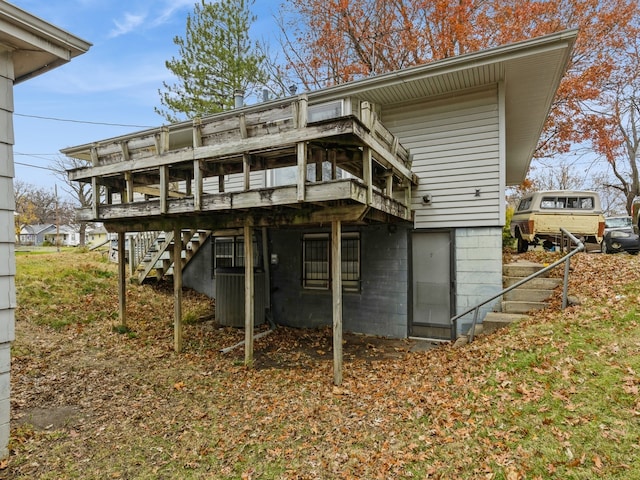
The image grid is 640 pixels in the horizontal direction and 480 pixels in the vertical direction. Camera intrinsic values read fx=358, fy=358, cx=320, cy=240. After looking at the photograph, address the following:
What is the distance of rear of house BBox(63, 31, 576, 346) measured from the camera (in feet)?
16.6

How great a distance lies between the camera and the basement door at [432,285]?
24.4ft

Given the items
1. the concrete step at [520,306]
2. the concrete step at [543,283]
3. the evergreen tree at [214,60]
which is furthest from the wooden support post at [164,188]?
the evergreen tree at [214,60]

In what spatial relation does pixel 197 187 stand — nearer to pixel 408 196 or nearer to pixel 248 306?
pixel 248 306

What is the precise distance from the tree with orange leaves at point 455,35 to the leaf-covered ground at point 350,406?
11.7 meters

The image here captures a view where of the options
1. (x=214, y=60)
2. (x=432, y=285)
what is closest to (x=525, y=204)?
(x=432, y=285)

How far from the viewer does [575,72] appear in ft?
50.1

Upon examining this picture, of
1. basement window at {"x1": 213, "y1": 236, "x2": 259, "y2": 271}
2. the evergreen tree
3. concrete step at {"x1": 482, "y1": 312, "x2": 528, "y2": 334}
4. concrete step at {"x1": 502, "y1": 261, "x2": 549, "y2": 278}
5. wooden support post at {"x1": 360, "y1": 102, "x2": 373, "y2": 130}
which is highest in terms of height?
the evergreen tree

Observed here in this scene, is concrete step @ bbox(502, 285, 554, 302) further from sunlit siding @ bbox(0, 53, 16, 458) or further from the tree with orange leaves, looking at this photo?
the tree with orange leaves

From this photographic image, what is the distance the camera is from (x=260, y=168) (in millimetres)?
6035

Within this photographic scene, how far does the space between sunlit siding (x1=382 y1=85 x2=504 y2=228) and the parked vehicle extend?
3.34 metres

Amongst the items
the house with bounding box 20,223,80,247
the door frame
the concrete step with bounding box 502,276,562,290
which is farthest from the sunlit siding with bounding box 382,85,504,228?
the house with bounding box 20,223,80,247

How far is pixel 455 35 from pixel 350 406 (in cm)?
1520

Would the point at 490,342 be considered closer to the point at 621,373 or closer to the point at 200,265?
the point at 621,373

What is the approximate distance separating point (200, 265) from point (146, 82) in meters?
11.1
